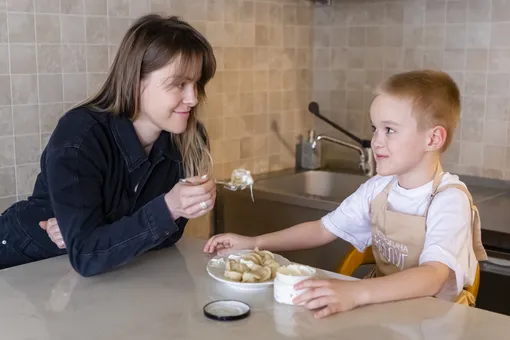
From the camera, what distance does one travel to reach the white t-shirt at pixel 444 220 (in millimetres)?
1404

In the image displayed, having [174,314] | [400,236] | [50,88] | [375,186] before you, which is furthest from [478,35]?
[174,314]

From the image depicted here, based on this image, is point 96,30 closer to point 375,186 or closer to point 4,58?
point 4,58

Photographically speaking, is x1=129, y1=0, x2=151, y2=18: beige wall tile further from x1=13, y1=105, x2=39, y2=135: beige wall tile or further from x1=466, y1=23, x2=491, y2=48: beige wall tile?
x1=466, y1=23, x2=491, y2=48: beige wall tile

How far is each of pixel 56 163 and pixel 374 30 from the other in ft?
6.02

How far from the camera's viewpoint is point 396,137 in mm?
1524

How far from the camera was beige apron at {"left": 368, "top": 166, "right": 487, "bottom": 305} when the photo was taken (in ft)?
4.97

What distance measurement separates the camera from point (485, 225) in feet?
6.79

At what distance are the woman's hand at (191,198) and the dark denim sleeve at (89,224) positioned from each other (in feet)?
0.07

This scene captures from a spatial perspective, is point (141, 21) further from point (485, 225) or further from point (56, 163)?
point (485, 225)

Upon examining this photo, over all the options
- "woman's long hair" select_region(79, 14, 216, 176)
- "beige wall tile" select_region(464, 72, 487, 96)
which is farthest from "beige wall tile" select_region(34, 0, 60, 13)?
"beige wall tile" select_region(464, 72, 487, 96)

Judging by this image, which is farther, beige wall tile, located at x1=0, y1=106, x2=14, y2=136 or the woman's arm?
beige wall tile, located at x1=0, y1=106, x2=14, y2=136

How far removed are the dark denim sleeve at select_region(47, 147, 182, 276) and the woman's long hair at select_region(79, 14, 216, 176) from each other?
0.19m

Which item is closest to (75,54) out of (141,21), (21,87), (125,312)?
(21,87)

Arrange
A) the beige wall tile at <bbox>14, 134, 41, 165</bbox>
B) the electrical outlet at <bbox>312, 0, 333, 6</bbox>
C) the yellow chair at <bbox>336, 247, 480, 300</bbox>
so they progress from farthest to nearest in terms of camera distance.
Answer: the electrical outlet at <bbox>312, 0, 333, 6</bbox> → the beige wall tile at <bbox>14, 134, 41, 165</bbox> → the yellow chair at <bbox>336, 247, 480, 300</bbox>
